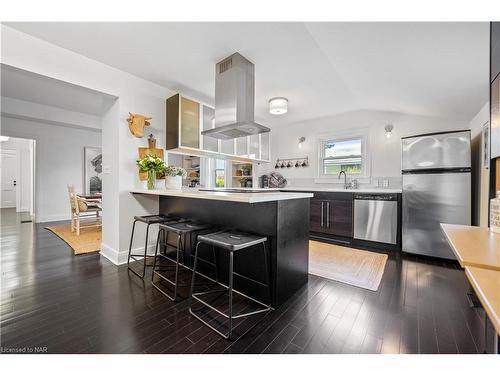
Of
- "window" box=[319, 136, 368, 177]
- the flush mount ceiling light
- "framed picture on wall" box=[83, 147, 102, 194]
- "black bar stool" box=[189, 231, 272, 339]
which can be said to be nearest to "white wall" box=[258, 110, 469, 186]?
"window" box=[319, 136, 368, 177]

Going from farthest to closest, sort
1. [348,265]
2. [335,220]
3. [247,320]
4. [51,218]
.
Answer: [51,218], [335,220], [348,265], [247,320]

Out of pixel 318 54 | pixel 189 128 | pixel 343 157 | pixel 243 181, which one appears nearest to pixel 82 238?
pixel 189 128

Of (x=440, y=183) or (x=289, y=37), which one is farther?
(x=440, y=183)

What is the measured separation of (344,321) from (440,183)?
7.92 ft

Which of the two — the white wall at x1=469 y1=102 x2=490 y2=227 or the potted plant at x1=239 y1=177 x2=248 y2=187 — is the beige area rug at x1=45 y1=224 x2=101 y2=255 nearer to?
the potted plant at x1=239 y1=177 x2=248 y2=187

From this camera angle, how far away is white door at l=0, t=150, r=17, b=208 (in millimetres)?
7367

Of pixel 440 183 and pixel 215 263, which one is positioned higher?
pixel 440 183

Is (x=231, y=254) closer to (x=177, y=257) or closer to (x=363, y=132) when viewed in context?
(x=177, y=257)

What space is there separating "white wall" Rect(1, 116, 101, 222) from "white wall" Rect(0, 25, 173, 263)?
366cm

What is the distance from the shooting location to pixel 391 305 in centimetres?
185

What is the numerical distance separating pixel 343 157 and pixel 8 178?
34.4 feet

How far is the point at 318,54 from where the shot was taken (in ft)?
7.87
